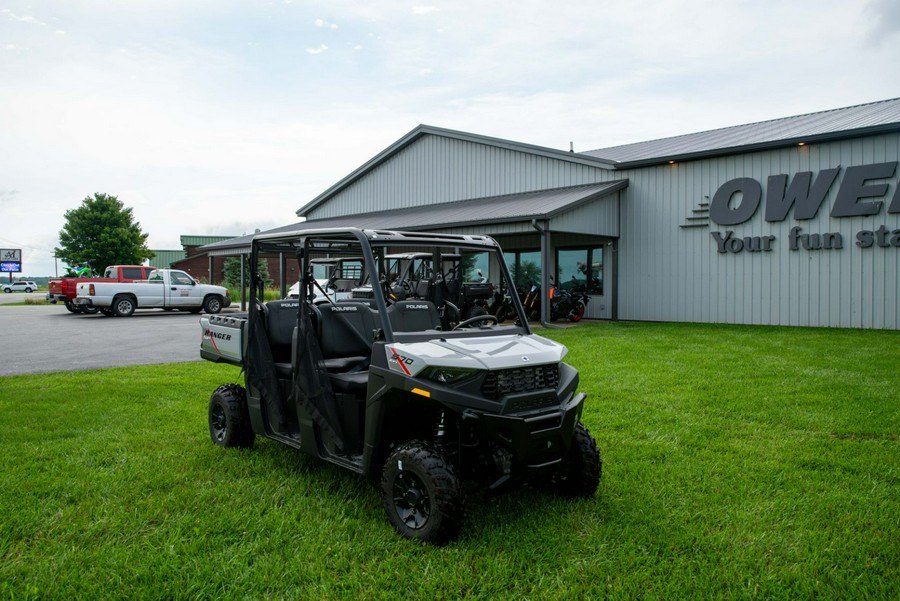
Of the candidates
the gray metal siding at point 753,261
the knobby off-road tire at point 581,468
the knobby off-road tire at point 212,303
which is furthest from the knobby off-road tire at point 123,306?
the knobby off-road tire at point 581,468

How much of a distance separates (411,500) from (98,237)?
55.7m

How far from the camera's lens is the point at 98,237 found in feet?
170

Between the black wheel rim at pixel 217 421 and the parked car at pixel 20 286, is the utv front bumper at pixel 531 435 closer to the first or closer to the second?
the black wheel rim at pixel 217 421

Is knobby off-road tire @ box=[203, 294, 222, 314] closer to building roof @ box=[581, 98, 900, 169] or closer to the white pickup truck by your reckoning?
the white pickup truck

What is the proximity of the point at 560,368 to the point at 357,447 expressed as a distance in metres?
1.46

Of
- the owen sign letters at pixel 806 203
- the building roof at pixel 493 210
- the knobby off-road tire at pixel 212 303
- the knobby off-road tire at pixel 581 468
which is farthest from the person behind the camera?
the knobby off-road tire at pixel 212 303

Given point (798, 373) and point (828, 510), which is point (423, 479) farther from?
point (798, 373)

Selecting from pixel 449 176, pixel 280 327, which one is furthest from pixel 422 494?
pixel 449 176

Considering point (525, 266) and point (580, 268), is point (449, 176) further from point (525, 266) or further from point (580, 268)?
point (580, 268)

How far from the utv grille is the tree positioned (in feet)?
178

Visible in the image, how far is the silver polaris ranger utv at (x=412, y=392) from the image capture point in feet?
12.2

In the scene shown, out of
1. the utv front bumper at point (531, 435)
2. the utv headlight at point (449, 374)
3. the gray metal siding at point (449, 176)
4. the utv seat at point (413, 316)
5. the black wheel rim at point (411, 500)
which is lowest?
the black wheel rim at point (411, 500)

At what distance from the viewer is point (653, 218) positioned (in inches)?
703

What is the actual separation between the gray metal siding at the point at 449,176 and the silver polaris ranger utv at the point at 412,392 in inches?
604
